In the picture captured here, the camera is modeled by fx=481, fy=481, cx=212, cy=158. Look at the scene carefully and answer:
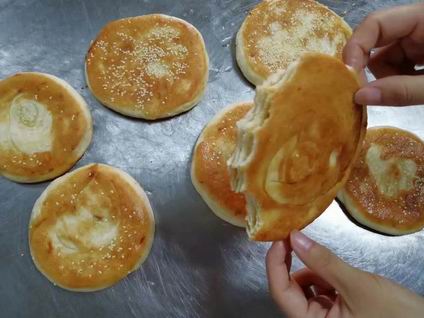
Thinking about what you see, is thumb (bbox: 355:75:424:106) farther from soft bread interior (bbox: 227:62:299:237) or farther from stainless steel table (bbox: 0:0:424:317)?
stainless steel table (bbox: 0:0:424:317)

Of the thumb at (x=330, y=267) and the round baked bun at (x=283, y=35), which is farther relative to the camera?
the round baked bun at (x=283, y=35)

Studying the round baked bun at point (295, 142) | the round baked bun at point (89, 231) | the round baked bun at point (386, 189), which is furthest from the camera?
the round baked bun at point (386, 189)

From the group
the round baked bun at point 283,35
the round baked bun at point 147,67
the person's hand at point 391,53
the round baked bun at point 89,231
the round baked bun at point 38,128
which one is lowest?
the round baked bun at point 89,231

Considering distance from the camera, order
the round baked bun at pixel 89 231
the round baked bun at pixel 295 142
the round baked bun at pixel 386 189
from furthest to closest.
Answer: the round baked bun at pixel 386 189
the round baked bun at pixel 89 231
the round baked bun at pixel 295 142

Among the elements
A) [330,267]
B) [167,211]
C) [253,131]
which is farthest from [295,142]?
[167,211]

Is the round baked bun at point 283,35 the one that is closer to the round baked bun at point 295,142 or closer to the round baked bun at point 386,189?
the round baked bun at point 386,189

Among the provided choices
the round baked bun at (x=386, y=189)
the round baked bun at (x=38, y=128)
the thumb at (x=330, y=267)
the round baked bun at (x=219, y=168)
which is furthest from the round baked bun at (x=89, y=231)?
the round baked bun at (x=386, y=189)

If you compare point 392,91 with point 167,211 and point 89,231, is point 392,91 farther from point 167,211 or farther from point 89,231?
point 89,231
